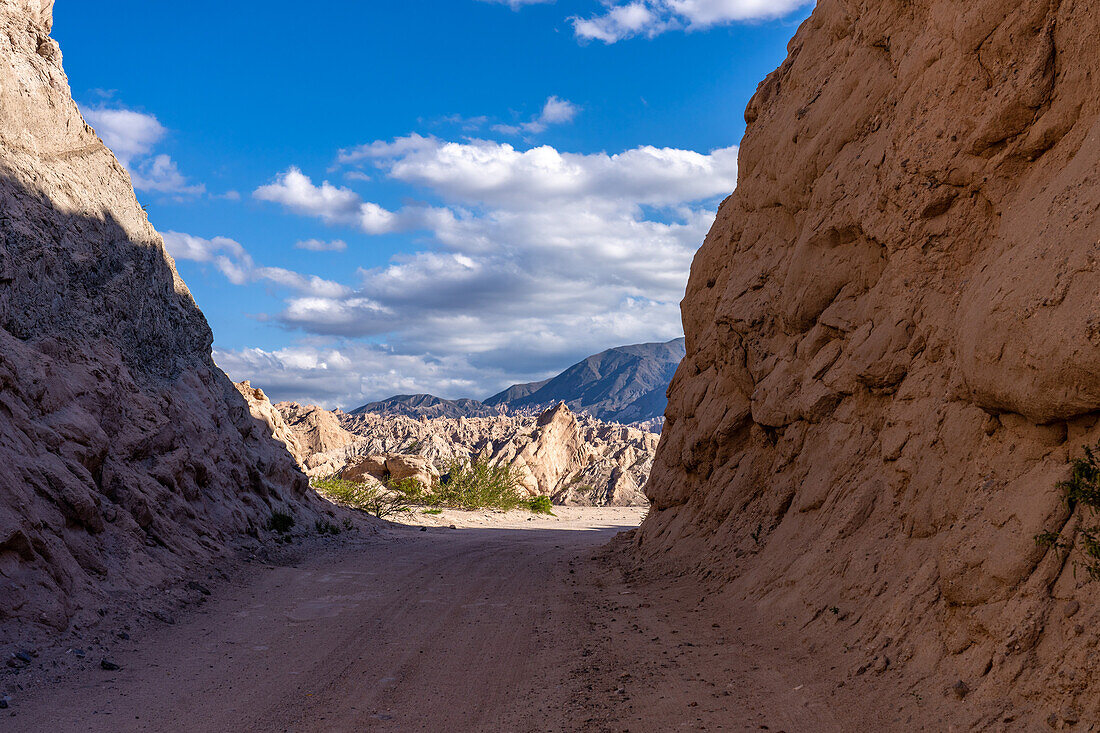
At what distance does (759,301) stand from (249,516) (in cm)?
974

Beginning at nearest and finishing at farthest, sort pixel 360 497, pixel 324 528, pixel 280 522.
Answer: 1. pixel 280 522
2. pixel 324 528
3. pixel 360 497

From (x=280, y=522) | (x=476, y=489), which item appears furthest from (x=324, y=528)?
(x=476, y=489)

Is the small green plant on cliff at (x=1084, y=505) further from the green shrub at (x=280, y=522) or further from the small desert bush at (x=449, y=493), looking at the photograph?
the small desert bush at (x=449, y=493)

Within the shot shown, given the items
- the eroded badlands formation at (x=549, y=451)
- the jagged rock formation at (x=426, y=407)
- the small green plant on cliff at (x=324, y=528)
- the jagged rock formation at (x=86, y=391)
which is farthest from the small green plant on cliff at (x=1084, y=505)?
the jagged rock formation at (x=426, y=407)

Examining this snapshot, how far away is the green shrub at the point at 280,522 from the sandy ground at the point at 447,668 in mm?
3563

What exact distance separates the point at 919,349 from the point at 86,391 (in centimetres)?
1050

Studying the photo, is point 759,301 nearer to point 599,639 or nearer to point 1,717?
point 599,639

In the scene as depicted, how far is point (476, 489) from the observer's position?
1192 inches

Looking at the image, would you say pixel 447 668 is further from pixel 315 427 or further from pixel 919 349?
pixel 315 427

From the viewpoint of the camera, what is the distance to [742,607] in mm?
7594

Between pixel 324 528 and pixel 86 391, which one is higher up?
pixel 86 391

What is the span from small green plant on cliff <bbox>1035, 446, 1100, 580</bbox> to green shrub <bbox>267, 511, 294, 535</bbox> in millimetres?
12871

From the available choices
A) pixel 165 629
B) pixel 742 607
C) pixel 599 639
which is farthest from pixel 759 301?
pixel 165 629

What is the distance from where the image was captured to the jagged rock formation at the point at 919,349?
452 centimetres
